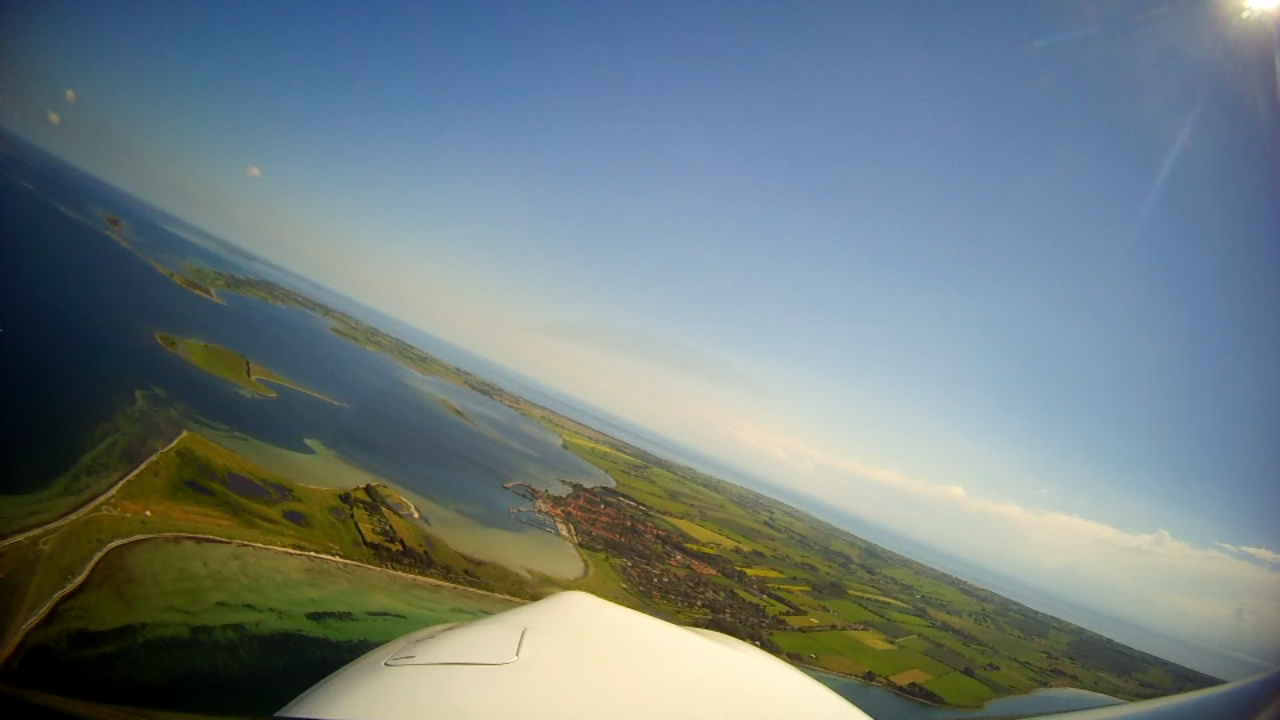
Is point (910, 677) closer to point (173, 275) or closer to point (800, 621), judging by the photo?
point (800, 621)

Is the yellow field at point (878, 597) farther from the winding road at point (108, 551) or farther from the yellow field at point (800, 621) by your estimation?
the winding road at point (108, 551)

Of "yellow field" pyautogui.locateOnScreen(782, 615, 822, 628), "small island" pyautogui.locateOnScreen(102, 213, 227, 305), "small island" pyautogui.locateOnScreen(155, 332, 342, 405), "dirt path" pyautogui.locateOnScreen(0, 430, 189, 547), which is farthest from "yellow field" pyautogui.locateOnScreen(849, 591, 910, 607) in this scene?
"small island" pyautogui.locateOnScreen(102, 213, 227, 305)

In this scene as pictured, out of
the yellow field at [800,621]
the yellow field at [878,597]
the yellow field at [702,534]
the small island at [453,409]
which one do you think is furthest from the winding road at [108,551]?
the small island at [453,409]

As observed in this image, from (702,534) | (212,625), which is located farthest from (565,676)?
(702,534)

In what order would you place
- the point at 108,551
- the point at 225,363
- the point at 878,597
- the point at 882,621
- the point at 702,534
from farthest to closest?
the point at 702,534, the point at 878,597, the point at 882,621, the point at 225,363, the point at 108,551

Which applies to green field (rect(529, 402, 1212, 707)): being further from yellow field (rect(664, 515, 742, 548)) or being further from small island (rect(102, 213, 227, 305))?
small island (rect(102, 213, 227, 305))

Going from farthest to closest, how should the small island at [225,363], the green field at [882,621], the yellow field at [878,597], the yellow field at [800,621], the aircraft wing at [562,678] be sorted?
1. the yellow field at [878,597]
2. the small island at [225,363]
3. the yellow field at [800,621]
4. the green field at [882,621]
5. the aircraft wing at [562,678]

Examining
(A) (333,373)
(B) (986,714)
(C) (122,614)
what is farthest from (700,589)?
(A) (333,373)
